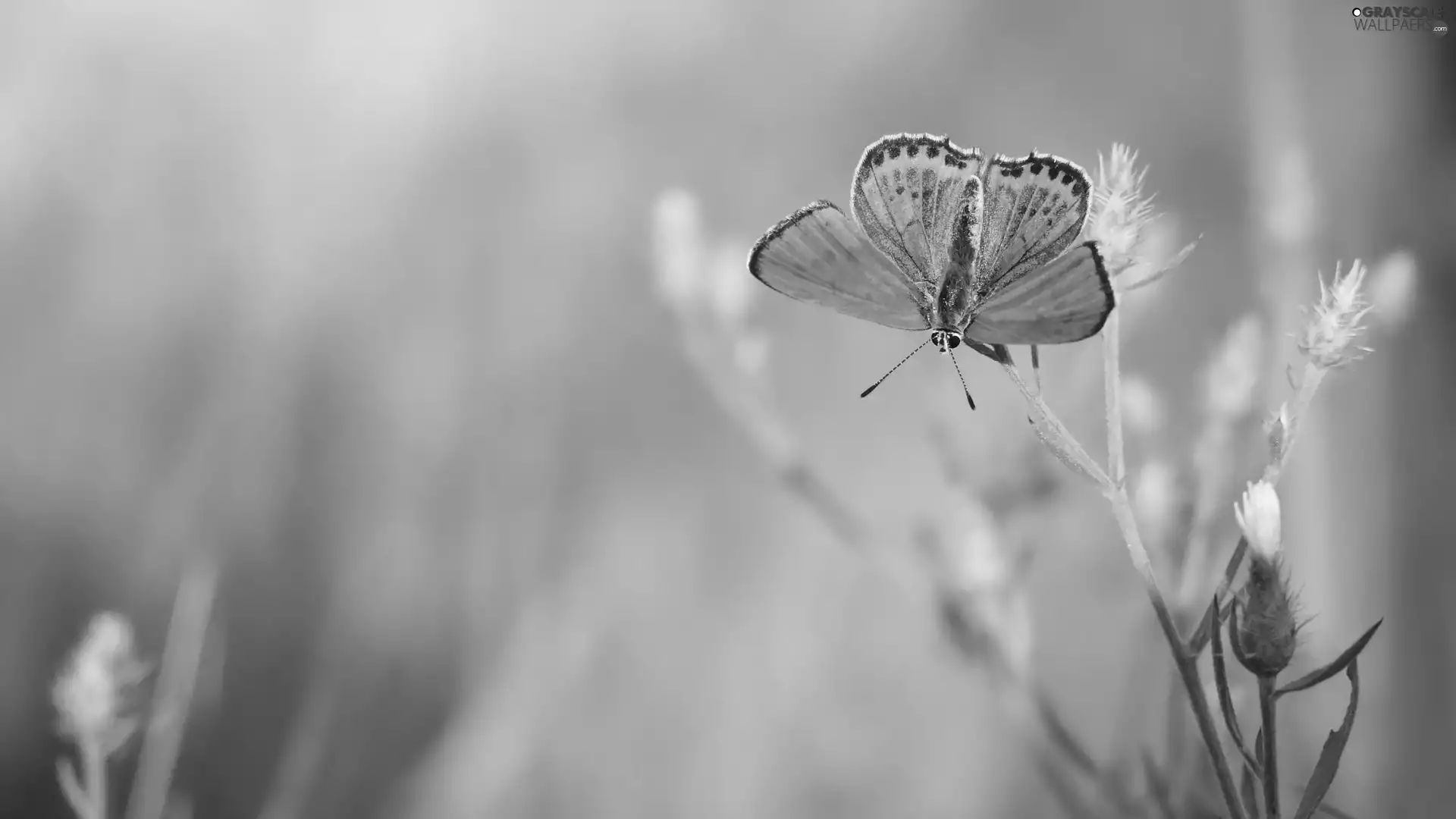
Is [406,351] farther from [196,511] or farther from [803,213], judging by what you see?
[803,213]

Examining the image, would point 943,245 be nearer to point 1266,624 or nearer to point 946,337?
point 946,337

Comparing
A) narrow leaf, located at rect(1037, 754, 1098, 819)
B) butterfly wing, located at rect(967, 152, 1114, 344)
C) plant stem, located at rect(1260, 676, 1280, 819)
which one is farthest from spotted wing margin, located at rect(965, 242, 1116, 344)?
narrow leaf, located at rect(1037, 754, 1098, 819)

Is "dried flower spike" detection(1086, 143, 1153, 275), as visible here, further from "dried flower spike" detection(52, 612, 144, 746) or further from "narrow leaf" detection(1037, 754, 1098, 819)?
"dried flower spike" detection(52, 612, 144, 746)

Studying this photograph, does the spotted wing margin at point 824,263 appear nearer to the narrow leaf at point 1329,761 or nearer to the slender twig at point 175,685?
the narrow leaf at point 1329,761

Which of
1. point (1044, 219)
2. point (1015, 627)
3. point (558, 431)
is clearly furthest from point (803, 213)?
point (558, 431)

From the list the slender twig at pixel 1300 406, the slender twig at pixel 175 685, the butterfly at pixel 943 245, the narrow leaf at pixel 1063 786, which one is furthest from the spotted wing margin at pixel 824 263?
the slender twig at pixel 175 685
